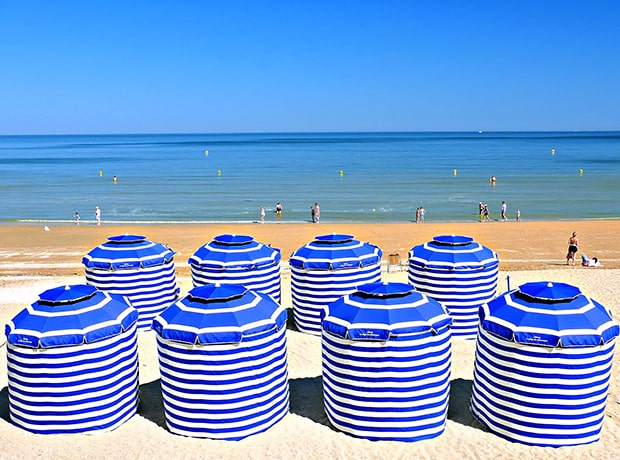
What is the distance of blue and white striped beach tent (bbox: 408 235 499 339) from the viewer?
39.9 ft

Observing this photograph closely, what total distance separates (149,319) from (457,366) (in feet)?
21.0

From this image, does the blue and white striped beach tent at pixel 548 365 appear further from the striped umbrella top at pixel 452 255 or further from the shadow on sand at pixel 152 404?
the shadow on sand at pixel 152 404

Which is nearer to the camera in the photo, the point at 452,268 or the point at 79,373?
the point at 79,373

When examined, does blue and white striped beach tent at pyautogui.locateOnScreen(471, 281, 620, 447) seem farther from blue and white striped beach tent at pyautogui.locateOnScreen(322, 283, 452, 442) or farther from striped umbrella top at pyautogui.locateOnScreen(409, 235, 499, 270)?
striped umbrella top at pyautogui.locateOnScreen(409, 235, 499, 270)

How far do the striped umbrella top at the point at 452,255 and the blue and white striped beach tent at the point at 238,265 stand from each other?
3.00 m

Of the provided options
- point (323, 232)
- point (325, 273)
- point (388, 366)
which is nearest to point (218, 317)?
point (388, 366)

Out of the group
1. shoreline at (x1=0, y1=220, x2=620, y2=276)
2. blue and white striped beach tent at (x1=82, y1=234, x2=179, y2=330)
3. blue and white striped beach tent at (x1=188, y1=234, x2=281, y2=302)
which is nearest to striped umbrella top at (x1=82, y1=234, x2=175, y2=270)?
blue and white striped beach tent at (x1=82, y1=234, x2=179, y2=330)

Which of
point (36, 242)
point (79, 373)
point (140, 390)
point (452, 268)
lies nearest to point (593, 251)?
point (452, 268)

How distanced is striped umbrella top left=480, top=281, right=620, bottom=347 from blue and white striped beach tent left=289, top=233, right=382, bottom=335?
426cm

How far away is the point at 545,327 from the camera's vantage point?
793 cm

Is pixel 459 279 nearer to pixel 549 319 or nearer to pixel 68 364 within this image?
pixel 549 319

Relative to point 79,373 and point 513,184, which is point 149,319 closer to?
point 79,373

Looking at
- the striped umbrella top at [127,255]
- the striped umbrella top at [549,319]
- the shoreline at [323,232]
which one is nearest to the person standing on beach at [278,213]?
the shoreline at [323,232]

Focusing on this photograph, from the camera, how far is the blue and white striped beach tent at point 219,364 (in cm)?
822
